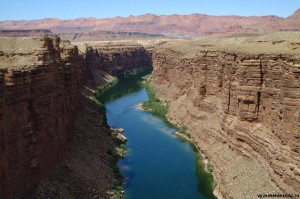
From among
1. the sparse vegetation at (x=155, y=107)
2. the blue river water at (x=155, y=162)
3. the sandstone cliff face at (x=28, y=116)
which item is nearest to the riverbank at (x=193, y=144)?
the sparse vegetation at (x=155, y=107)

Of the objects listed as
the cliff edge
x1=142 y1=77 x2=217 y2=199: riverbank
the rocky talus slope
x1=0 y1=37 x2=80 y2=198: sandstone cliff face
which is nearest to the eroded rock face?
the cliff edge

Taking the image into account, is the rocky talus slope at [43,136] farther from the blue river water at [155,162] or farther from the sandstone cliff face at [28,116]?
the blue river water at [155,162]

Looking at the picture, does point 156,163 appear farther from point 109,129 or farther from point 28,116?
point 28,116

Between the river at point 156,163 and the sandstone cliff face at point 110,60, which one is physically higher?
the sandstone cliff face at point 110,60

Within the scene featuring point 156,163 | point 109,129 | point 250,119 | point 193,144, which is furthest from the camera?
point 109,129

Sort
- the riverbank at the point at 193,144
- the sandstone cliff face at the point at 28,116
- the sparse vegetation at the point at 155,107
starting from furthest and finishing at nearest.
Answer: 1. the sparse vegetation at the point at 155,107
2. the riverbank at the point at 193,144
3. the sandstone cliff face at the point at 28,116

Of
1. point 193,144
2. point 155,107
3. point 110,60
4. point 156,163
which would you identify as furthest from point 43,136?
point 110,60
